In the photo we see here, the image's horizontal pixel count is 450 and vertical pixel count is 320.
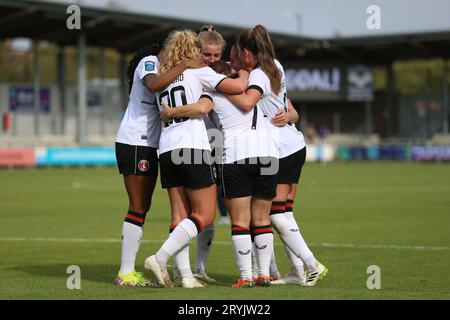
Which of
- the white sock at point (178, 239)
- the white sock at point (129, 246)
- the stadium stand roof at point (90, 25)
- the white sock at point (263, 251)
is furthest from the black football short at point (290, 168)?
the stadium stand roof at point (90, 25)

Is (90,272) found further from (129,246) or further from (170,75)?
(170,75)

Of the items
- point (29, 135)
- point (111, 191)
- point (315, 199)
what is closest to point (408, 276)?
point (315, 199)

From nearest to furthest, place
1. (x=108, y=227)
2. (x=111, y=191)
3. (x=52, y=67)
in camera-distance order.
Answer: (x=108, y=227)
(x=111, y=191)
(x=52, y=67)

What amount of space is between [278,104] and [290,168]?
0.72m

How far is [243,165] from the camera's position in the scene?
8766 millimetres

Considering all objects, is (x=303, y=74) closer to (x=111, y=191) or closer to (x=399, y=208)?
(x=111, y=191)

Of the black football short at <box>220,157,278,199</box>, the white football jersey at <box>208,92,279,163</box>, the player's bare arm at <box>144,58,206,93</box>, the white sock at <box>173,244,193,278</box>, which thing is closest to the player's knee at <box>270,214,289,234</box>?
the black football short at <box>220,157,278,199</box>

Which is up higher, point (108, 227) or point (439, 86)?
point (439, 86)

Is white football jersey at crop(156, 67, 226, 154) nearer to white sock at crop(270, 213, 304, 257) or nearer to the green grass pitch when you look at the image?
white sock at crop(270, 213, 304, 257)

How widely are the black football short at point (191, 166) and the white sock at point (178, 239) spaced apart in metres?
0.36

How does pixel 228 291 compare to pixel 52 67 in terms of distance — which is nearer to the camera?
pixel 228 291

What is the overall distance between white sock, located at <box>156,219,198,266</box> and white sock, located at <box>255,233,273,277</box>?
64 centimetres

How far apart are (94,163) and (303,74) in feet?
78.3

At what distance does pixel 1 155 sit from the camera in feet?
155
